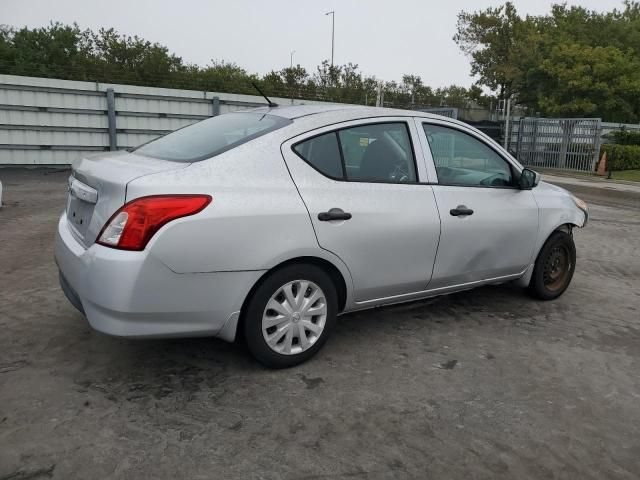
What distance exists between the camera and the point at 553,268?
4.80 meters

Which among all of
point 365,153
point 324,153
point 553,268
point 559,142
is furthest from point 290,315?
point 559,142

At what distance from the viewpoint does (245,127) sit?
348 centimetres

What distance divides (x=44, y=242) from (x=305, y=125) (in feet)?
14.9

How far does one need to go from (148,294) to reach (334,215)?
114 cm

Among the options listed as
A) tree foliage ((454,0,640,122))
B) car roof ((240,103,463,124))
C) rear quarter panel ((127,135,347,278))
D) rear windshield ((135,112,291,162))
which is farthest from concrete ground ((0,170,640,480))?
tree foliage ((454,0,640,122))

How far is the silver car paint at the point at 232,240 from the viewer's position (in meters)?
2.74

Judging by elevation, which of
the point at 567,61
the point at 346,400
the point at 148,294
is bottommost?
the point at 346,400

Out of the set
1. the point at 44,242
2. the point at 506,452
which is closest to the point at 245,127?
the point at 506,452

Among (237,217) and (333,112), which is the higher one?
(333,112)

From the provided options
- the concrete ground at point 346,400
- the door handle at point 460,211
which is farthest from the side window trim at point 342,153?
the concrete ground at point 346,400

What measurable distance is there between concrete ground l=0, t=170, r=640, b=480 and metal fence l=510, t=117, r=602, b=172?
1736 centimetres

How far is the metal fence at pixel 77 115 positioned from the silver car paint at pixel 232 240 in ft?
42.4

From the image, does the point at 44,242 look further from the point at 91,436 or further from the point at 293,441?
the point at 293,441

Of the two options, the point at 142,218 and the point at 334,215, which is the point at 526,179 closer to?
the point at 334,215
